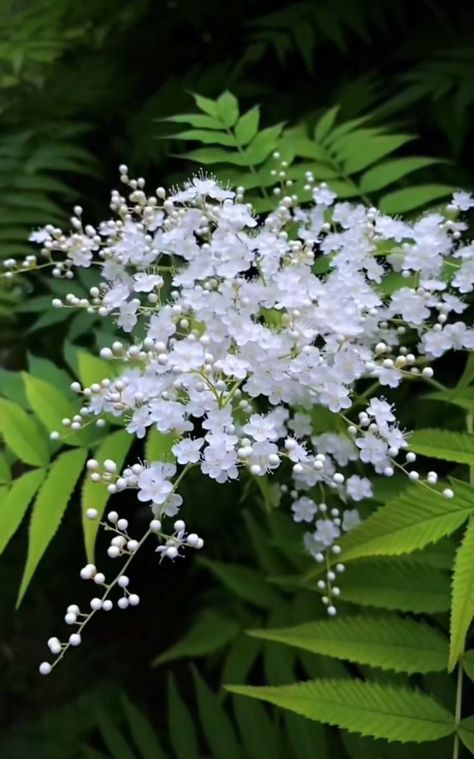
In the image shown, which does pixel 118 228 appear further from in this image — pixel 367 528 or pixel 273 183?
pixel 367 528

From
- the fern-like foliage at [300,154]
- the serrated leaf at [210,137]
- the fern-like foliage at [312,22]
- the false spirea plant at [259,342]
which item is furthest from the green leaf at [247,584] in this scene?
the fern-like foliage at [312,22]

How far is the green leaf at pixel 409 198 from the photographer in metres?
1.62

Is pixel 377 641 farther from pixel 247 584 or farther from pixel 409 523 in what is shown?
pixel 247 584

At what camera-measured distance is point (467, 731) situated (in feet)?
3.93

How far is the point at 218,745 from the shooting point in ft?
5.02

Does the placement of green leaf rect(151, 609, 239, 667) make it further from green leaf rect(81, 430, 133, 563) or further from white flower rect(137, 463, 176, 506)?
white flower rect(137, 463, 176, 506)

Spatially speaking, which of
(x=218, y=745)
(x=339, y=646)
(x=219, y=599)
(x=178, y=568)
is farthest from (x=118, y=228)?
(x=178, y=568)

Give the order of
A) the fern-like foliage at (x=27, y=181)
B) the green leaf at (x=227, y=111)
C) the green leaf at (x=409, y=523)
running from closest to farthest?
1. the green leaf at (x=409, y=523)
2. the green leaf at (x=227, y=111)
3. the fern-like foliage at (x=27, y=181)

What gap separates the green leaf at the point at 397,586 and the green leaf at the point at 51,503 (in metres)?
0.53

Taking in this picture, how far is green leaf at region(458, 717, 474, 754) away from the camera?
118 cm

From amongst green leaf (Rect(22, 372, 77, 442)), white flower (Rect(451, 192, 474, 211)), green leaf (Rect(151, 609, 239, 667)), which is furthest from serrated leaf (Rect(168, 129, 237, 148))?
green leaf (Rect(151, 609, 239, 667))

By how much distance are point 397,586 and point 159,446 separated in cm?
52

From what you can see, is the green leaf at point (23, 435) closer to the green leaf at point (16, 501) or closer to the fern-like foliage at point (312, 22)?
the green leaf at point (16, 501)

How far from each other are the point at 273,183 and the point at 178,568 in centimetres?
171
